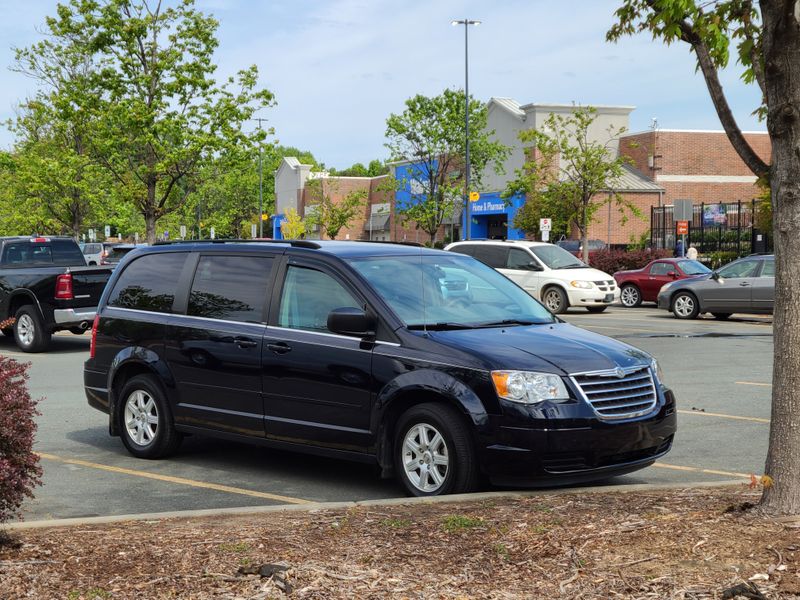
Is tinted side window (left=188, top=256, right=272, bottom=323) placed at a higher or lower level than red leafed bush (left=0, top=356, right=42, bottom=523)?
higher

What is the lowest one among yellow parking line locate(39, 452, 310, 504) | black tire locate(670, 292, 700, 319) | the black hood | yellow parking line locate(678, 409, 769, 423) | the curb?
yellow parking line locate(39, 452, 310, 504)

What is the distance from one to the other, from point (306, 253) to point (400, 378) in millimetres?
1486

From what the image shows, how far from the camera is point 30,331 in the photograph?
61.8 feet

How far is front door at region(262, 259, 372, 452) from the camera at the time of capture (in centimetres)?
755

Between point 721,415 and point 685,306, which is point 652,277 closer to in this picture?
point 685,306

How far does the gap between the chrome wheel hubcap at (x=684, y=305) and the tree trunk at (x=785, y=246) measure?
21.4 metres

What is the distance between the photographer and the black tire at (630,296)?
32156 millimetres

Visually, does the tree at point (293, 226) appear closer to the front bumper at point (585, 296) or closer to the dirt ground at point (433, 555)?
the front bumper at point (585, 296)

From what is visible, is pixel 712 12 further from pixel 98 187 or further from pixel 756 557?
pixel 98 187

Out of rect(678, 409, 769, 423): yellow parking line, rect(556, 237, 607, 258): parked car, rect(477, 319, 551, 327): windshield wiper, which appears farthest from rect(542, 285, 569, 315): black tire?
rect(477, 319, 551, 327): windshield wiper

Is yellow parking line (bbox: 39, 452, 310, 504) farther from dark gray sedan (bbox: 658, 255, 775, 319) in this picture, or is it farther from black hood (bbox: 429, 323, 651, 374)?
dark gray sedan (bbox: 658, 255, 775, 319)

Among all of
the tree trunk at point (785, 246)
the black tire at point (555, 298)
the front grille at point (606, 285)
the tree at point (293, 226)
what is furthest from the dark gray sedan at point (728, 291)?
the tree at point (293, 226)

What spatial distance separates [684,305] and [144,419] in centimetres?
1979

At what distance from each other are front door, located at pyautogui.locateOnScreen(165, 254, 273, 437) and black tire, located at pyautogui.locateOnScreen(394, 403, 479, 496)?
4.70 ft
